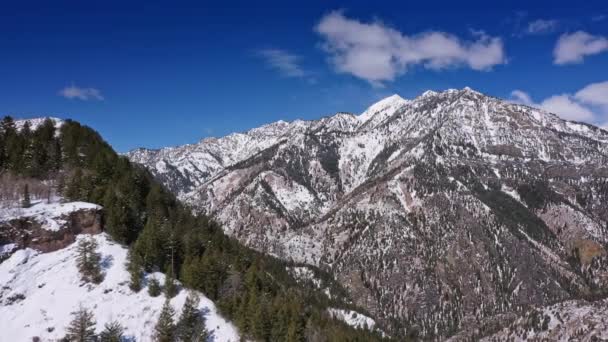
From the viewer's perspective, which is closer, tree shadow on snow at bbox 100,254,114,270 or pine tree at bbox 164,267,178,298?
pine tree at bbox 164,267,178,298

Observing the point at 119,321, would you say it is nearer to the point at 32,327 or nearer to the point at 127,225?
the point at 32,327

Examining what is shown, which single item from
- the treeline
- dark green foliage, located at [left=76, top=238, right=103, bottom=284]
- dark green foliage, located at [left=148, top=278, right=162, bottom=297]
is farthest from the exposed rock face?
dark green foliage, located at [left=148, top=278, right=162, bottom=297]

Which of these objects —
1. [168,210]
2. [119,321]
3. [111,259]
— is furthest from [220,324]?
[168,210]

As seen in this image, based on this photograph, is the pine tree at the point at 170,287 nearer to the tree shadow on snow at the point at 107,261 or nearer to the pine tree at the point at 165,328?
the pine tree at the point at 165,328

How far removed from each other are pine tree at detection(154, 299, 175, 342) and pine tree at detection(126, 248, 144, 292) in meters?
10.2

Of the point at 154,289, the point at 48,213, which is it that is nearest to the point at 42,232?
the point at 48,213

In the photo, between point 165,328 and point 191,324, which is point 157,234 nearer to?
point 191,324

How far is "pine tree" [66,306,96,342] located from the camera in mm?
72812

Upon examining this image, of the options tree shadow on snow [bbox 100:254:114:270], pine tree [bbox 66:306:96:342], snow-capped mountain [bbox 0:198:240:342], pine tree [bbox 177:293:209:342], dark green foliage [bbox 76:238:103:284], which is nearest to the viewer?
pine tree [bbox 66:306:96:342]

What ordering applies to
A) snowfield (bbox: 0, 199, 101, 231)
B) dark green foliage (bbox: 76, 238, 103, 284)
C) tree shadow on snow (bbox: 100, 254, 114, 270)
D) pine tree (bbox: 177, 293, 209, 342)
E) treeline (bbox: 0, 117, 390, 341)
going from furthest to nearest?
1. snowfield (bbox: 0, 199, 101, 231)
2. treeline (bbox: 0, 117, 390, 341)
3. tree shadow on snow (bbox: 100, 254, 114, 270)
4. dark green foliage (bbox: 76, 238, 103, 284)
5. pine tree (bbox: 177, 293, 209, 342)

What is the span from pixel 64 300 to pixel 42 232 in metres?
17.3

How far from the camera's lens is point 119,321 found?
267 ft

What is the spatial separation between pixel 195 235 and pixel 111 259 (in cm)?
2468

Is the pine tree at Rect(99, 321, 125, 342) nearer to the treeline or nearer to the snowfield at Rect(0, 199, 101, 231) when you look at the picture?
the treeline
